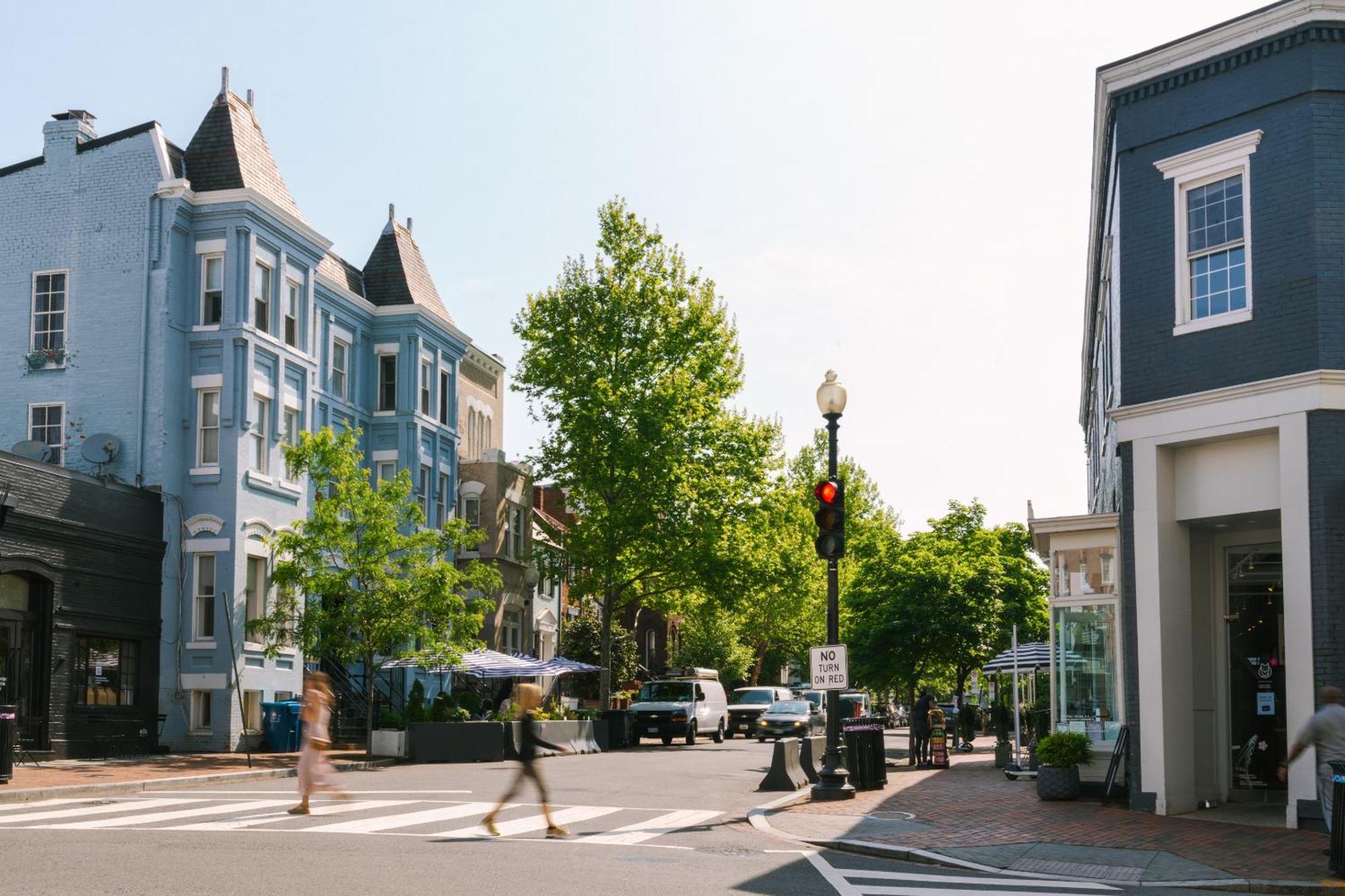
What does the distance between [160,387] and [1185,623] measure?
73.5 feet

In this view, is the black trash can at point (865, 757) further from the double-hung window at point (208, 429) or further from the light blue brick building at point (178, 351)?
the double-hung window at point (208, 429)

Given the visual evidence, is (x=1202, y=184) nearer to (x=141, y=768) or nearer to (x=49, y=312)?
(x=141, y=768)

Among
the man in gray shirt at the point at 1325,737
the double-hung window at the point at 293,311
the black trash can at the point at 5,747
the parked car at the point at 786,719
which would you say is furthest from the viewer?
the parked car at the point at 786,719

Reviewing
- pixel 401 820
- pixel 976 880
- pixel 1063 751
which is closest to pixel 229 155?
pixel 401 820

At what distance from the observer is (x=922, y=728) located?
3120 cm

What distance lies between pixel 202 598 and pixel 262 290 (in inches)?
287

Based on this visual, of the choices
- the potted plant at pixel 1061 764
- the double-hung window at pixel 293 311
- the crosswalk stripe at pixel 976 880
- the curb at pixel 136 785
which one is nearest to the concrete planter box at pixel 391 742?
the curb at pixel 136 785

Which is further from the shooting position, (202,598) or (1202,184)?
(202,598)

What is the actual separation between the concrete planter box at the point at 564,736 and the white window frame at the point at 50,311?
13156 mm

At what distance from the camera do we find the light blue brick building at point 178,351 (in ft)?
105

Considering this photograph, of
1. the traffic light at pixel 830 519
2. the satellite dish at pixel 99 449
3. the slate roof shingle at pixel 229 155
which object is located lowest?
the traffic light at pixel 830 519

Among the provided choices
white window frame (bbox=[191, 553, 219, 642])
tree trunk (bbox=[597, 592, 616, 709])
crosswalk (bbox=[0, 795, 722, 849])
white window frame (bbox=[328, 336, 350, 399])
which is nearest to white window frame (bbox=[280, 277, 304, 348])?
white window frame (bbox=[328, 336, 350, 399])

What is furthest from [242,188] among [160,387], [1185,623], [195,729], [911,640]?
[1185,623]

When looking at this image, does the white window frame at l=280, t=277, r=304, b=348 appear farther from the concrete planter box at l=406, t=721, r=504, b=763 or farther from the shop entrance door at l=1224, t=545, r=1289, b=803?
the shop entrance door at l=1224, t=545, r=1289, b=803
